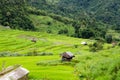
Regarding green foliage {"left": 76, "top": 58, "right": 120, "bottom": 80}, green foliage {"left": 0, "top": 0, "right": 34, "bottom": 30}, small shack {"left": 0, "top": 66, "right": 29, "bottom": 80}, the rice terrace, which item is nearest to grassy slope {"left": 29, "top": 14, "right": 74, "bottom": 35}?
the rice terrace

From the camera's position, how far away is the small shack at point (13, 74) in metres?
37.2

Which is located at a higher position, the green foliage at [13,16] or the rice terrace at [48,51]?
the green foliage at [13,16]

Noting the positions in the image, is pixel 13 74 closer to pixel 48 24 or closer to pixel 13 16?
pixel 13 16

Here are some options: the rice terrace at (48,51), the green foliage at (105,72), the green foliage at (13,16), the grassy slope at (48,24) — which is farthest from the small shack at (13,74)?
the grassy slope at (48,24)

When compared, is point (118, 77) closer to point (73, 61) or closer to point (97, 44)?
point (73, 61)

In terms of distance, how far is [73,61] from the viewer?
6178 cm

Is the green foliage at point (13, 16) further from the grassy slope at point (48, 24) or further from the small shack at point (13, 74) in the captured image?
the small shack at point (13, 74)

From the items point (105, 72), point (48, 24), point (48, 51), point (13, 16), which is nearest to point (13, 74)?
point (105, 72)

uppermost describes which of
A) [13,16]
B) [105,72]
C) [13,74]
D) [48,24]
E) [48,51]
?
[13,16]

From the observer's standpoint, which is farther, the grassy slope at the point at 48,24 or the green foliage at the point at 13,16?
the grassy slope at the point at 48,24

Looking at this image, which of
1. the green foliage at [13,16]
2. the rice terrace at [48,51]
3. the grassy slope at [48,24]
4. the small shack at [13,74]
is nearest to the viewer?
the small shack at [13,74]

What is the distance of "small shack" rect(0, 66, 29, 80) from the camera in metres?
37.2

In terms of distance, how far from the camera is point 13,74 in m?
39.0

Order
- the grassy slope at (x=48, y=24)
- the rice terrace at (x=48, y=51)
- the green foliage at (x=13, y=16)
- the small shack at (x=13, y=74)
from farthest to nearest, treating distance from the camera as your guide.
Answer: the grassy slope at (x=48, y=24) → the green foliage at (x=13, y=16) → the rice terrace at (x=48, y=51) → the small shack at (x=13, y=74)
